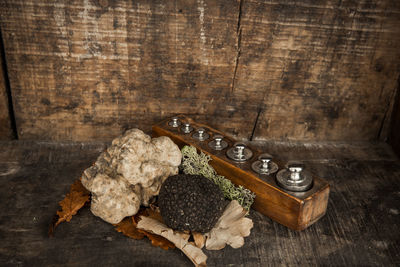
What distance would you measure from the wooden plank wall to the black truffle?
58 cm

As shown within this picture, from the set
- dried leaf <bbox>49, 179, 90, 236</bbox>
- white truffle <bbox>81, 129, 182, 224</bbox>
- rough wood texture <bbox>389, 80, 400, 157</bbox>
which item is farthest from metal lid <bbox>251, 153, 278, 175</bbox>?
rough wood texture <bbox>389, 80, 400, 157</bbox>

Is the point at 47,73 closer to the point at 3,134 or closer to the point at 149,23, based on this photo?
the point at 3,134

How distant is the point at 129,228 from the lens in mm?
1261

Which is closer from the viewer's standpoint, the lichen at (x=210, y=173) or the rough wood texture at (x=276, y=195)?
the rough wood texture at (x=276, y=195)

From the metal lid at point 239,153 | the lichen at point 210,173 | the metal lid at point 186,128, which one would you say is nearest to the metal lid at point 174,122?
the metal lid at point 186,128

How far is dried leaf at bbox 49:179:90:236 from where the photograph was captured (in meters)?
1.27

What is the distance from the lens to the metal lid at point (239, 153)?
1.39 m

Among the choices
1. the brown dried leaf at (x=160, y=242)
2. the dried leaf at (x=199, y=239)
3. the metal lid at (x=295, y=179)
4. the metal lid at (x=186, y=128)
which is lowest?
the brown dried leaf at (x=160, y=242)

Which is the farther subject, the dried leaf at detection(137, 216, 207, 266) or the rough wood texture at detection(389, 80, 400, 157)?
the rough wood texture at detection(389, 80, 400, 157)

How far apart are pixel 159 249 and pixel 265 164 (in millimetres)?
422

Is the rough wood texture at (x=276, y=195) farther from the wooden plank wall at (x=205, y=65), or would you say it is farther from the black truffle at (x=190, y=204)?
the wooden plank wall at (x=205, y=65)

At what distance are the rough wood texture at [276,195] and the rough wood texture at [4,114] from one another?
80 cm

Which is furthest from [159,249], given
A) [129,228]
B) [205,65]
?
[205,65]

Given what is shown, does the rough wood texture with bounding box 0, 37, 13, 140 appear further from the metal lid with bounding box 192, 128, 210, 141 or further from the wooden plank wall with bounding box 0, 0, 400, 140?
the metal lid with bounding box 192, 128, 210, 141
